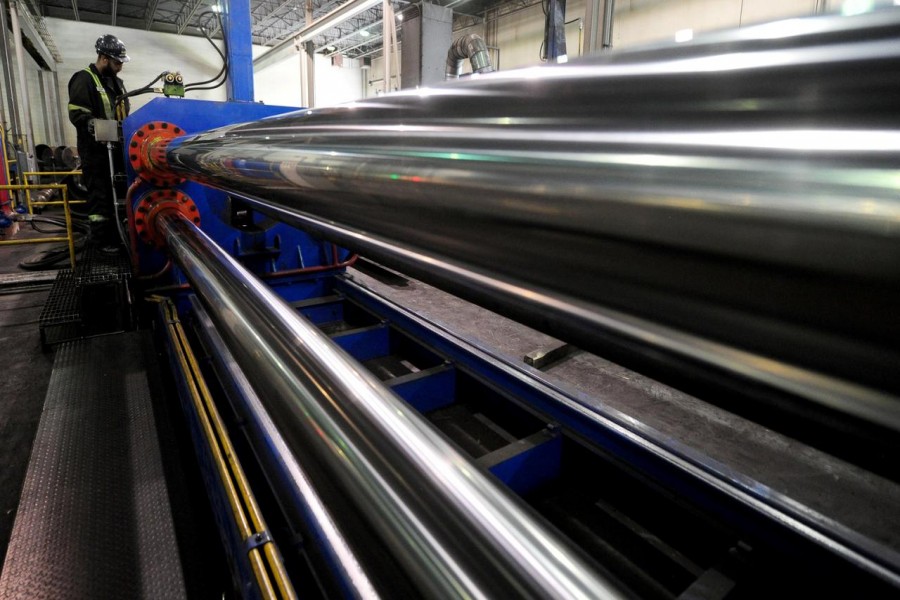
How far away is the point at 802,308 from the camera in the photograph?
0.55 ft

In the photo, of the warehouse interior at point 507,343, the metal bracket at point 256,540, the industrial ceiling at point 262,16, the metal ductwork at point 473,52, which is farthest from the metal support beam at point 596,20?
the industrial ceiling at point 262,16

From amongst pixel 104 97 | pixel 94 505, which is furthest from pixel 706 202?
pixel 104 97

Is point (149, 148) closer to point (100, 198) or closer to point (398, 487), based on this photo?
point (100, 198)

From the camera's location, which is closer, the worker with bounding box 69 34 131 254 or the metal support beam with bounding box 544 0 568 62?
the worker with bounding box 69 34 131 254

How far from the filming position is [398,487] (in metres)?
0.43

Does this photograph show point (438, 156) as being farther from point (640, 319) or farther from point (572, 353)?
point (572, 353)

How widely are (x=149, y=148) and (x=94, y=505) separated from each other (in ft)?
4.38

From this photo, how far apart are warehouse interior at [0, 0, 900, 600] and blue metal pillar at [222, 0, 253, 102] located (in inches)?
1.6

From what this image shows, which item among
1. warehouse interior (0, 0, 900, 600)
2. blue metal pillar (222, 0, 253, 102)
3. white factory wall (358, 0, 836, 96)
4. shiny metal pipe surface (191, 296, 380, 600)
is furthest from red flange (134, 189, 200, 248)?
white factory wall (358, 0, 836, 96)

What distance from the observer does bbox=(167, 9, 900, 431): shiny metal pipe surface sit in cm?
15

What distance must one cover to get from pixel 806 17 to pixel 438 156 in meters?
0.19

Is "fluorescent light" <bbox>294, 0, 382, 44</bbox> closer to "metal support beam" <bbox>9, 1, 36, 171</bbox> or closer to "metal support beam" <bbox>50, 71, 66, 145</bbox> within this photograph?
"metal support beam" <bbox>9, 1, 36, 171</bbox>

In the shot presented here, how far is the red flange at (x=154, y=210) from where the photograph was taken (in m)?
1.94

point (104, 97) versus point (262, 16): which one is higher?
point (262, 16)
